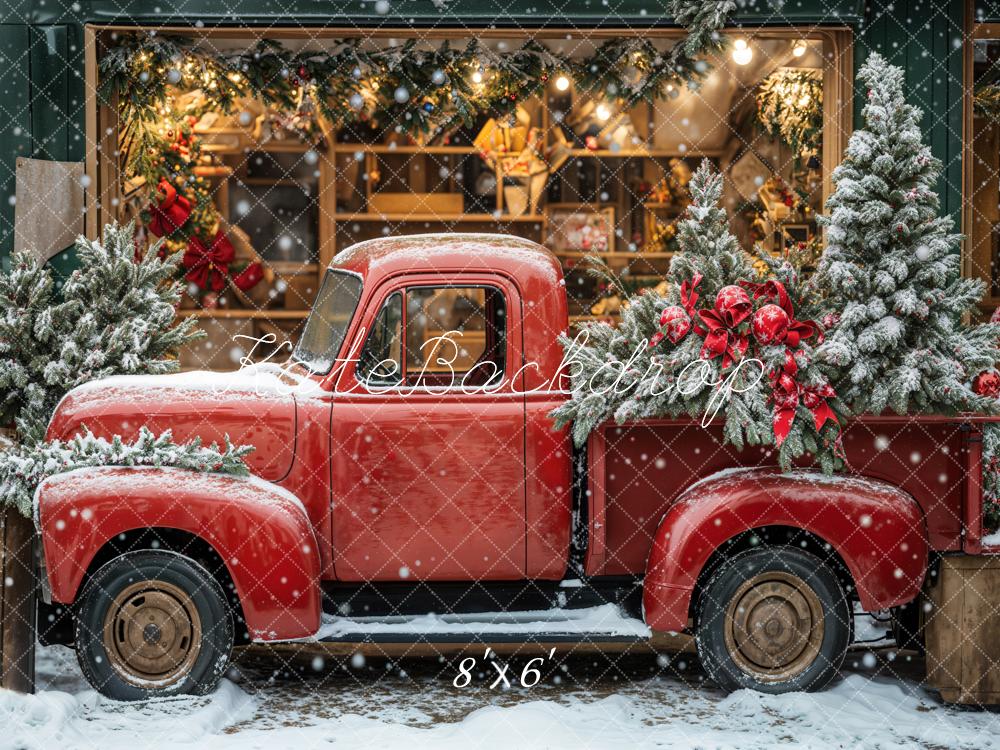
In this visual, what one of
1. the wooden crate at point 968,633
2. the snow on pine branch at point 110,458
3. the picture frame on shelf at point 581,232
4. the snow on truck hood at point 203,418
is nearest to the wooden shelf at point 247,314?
the picture frame on shelf at point 581,232

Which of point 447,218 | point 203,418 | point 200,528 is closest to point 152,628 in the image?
point 200,528

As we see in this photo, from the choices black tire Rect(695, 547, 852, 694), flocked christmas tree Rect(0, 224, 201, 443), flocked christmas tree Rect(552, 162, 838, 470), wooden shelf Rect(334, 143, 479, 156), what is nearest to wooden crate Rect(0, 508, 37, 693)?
flocked christmas tree Rect(0, 224, 201, 443)

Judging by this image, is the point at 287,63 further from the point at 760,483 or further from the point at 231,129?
the point at 760,483

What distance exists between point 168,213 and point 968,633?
19.1 feet

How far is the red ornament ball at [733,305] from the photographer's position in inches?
218

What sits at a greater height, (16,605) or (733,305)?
(733,305)

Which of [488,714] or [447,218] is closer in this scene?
[488,714]

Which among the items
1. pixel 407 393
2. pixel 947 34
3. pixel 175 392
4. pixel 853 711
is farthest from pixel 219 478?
pixel 947 34

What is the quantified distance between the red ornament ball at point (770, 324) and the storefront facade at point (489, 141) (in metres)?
2.21

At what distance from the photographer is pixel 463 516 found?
18.5ft

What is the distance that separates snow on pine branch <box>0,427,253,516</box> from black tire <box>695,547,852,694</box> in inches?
85.6

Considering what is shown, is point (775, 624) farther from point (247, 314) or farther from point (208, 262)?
point (208, 262)

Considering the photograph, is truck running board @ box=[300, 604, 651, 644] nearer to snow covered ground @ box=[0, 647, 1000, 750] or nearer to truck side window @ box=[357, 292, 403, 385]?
snow covered ground @ box=[0, 647, 1000, 750]

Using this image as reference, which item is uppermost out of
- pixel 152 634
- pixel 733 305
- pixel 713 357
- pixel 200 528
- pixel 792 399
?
pixel 733 305
